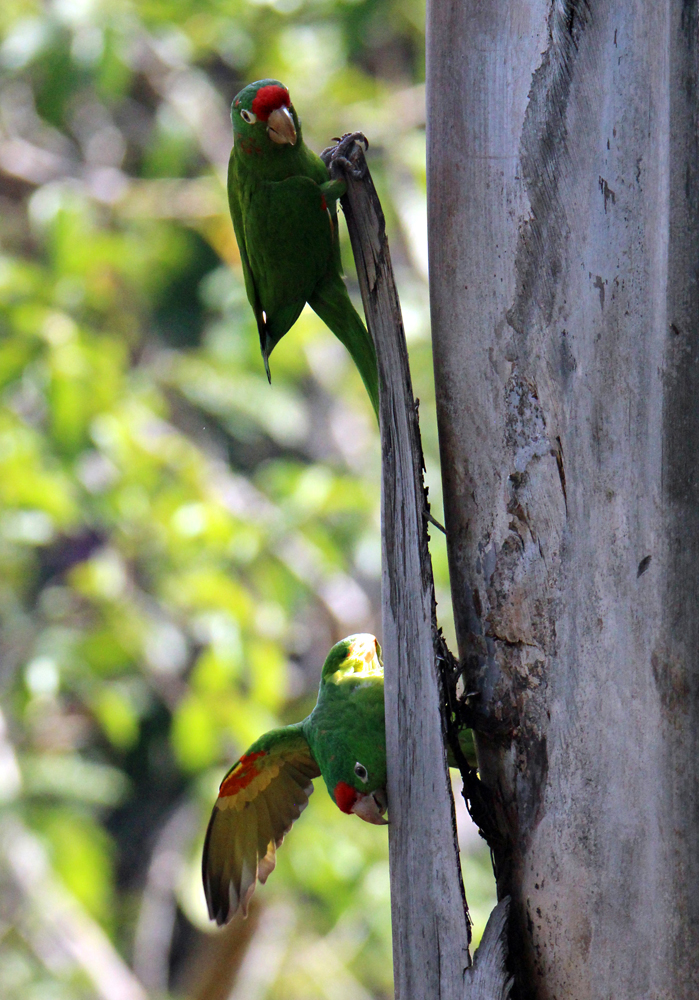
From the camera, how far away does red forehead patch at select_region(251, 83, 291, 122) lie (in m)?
1.41

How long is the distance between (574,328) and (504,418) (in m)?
0.14

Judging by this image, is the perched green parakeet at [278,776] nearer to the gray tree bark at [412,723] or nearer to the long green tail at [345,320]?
the gray tree bark at [412,723]

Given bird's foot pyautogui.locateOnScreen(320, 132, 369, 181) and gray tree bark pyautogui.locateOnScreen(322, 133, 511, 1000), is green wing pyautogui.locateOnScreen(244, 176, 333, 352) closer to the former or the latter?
bird's foot pyautogui.locateOnScreen(320, 132, 369, 181)

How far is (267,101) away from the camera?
1405 millimetres

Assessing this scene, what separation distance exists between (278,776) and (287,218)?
2.93 ft

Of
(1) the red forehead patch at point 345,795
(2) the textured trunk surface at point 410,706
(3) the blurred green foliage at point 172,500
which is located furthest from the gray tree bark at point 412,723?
(3) the blurred green foliage at point 172,500

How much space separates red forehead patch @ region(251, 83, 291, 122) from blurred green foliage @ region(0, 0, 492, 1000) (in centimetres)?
162

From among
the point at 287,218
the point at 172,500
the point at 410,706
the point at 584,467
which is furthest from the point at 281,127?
the point at 172,500

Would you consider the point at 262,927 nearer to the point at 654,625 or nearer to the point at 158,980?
the point at 158,980

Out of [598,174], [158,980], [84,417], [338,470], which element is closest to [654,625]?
[598,174]

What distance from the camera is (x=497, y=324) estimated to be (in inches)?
44.3

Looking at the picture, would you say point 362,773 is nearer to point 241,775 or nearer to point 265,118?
point 241,775

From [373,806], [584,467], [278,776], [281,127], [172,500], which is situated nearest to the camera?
[584,467]

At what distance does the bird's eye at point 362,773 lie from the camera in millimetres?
1262
